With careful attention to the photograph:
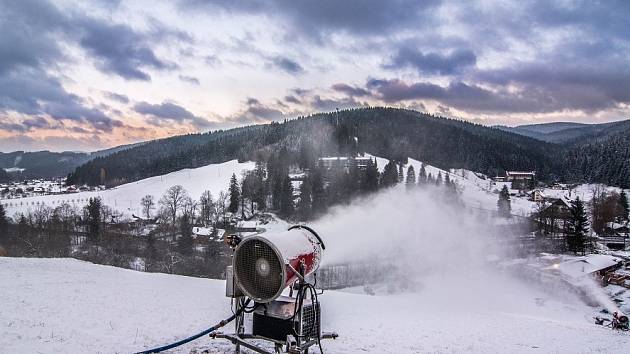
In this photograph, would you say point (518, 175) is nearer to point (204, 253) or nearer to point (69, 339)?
point (204, 253)

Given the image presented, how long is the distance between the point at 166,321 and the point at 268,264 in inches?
295

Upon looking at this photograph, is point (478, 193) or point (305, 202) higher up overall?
point (478, 193)

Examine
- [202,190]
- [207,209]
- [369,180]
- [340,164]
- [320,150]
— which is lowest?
[207,209]

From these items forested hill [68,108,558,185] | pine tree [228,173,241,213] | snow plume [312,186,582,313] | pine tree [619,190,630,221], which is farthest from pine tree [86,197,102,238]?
pine tree [619,190,630,221]

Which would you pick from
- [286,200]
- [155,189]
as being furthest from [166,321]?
[155,189]

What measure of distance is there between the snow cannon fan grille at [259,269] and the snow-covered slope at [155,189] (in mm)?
102716

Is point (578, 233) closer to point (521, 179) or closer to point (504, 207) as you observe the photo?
point (504, 207)

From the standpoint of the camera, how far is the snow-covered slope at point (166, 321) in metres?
10.2

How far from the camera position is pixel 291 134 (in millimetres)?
170250

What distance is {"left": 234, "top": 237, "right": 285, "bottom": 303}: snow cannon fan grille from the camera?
6.61 metres

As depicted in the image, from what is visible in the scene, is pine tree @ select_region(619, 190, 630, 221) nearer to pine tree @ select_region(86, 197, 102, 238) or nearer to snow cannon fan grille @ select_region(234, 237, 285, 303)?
pine tree @ select_region(86, 197, 102, 238)

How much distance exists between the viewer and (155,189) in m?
131

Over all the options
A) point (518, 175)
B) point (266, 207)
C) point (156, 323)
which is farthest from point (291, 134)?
point (156, 323)

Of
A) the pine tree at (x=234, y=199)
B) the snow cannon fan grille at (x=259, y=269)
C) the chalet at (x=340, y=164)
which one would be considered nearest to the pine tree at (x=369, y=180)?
the chalet at (x=340, y=164)
